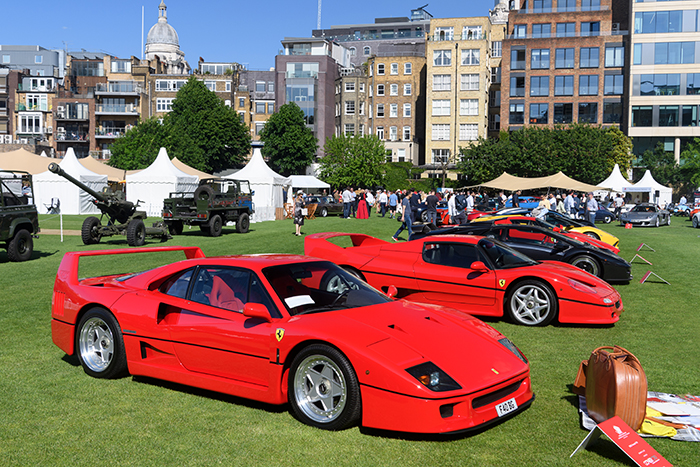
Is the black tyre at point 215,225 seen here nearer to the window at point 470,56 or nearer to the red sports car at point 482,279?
the red sports car at point 482,279

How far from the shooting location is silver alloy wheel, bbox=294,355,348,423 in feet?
15.8

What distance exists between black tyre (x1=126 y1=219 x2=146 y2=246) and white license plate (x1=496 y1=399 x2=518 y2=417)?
18932 millimetres

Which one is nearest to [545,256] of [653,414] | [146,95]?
[653,414]

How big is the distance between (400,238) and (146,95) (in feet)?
246

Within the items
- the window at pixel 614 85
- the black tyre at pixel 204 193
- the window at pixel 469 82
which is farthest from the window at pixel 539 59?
the black tyre at pixel 204 193

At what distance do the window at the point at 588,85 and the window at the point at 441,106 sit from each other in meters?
15.5

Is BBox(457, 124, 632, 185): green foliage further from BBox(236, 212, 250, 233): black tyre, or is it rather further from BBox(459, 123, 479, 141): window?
BBox(236, 212, 250, 233): black tyre

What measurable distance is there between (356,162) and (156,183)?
2990cm

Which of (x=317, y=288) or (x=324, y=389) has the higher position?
(x=317, y=288)

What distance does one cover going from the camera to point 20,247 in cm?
1655

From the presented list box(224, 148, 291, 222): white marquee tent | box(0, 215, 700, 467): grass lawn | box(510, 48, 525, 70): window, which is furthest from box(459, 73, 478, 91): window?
box(0, 215, 700, 467): grass lawn

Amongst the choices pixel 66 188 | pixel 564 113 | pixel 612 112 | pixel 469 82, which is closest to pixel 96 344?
pixel 66 188

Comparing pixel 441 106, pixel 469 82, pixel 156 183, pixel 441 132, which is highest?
pixel 469 82

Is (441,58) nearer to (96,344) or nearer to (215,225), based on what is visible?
(215,225)
